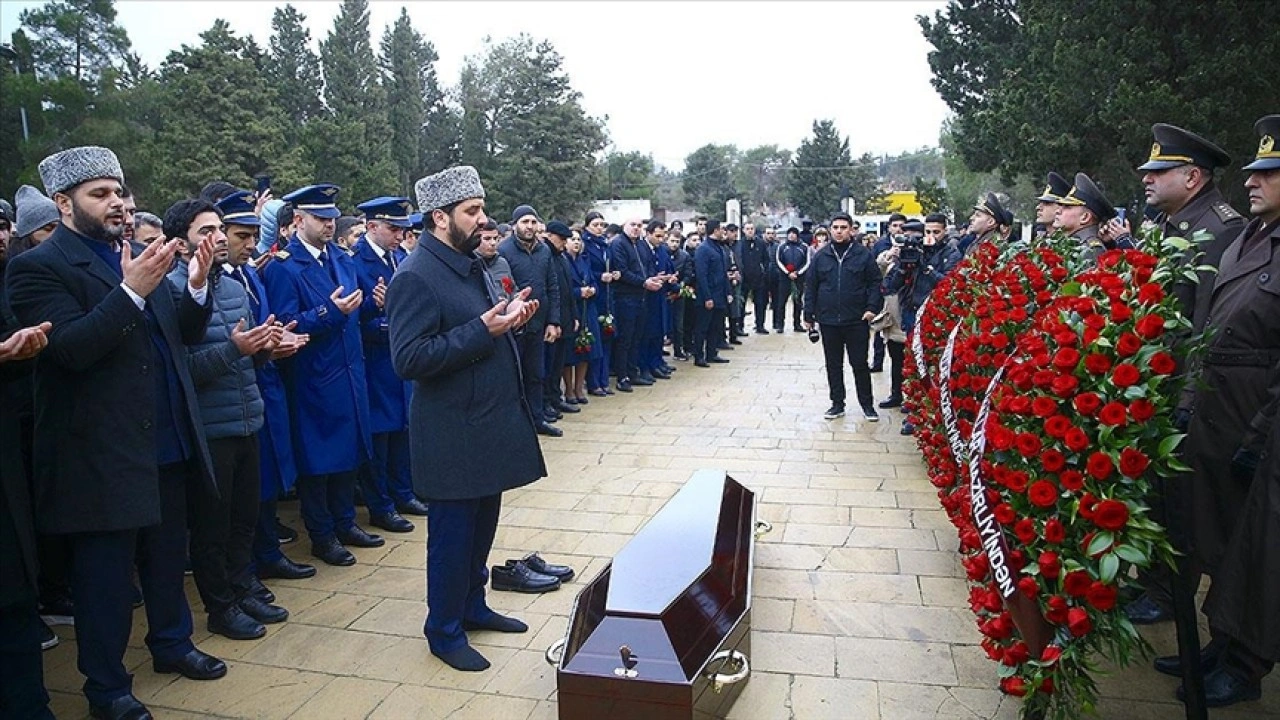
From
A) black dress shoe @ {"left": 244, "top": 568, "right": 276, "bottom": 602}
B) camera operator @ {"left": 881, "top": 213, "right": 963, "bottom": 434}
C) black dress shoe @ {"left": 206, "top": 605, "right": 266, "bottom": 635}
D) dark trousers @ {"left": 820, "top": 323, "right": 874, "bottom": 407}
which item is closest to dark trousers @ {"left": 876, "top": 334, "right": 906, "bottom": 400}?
camera operator @ {"left": 881, "top": 213, "right": 963, "bottom": 434}

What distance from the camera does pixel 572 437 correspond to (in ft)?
26.5

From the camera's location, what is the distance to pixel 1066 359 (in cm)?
283

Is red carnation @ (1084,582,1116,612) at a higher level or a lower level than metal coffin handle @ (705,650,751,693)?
higher

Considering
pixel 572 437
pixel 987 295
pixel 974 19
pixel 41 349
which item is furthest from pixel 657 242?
pixel 974 19

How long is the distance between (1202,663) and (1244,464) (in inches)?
39.8

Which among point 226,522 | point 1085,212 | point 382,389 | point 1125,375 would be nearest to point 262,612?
point 226,522

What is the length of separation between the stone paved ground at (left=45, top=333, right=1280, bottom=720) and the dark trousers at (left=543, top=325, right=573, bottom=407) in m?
1.84

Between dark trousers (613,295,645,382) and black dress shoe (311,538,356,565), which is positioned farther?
dark trousers (613,295,645,382)

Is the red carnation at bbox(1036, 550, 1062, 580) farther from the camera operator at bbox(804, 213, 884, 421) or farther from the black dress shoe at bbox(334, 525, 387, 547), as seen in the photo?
the camera operator at bbox(804, 213, 884, 421)

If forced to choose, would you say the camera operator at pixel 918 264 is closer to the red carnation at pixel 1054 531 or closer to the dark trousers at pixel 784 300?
the red carnation at pixel 1054 531

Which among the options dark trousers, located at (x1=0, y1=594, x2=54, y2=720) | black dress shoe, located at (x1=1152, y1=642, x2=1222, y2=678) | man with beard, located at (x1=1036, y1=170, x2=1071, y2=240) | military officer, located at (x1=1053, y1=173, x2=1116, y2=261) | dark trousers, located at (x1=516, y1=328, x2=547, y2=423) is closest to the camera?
dark trousers, located at (x1=0, y1=594, x2=54, y2=720)

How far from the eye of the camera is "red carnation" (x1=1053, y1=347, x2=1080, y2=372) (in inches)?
111

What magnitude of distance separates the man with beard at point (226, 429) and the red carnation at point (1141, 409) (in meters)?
3.50

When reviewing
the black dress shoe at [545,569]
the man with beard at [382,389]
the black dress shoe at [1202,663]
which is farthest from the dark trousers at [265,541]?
the black dress shoe at [1202,663]
